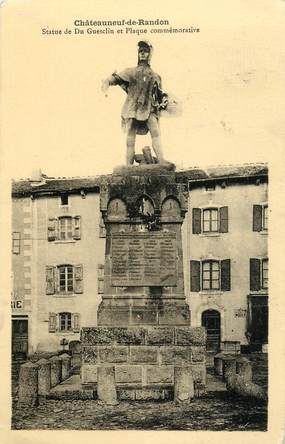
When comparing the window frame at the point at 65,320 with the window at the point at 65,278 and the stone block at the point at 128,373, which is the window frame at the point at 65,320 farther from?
the stone block at the point at 128,373

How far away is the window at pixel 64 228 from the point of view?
2092 cm

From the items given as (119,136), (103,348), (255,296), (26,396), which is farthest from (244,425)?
(255,296)

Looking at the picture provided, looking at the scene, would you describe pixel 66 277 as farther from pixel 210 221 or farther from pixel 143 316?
pixel 143 316

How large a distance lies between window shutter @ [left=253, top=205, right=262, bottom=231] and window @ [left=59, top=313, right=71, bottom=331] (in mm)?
6456

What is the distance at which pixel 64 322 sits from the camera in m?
20.8

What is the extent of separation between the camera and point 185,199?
10.1 meters

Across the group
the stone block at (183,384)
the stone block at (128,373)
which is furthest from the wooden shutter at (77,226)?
the stone block at (183,384)

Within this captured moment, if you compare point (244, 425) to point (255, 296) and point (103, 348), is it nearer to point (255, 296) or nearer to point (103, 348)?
point (103, 348)

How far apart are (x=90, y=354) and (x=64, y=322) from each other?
11351mm

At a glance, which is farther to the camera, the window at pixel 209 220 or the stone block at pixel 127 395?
the window at pixel 209 220

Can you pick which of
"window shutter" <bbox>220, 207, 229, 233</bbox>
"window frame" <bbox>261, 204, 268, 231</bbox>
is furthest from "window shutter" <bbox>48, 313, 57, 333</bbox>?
"window frame" <bbox>261, 204, 268, 231</bbox>

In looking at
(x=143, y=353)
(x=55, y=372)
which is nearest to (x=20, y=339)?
(x=55, y=372)

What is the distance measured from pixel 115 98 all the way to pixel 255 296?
11207 millimetres

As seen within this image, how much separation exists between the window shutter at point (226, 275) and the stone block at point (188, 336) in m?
11.1
